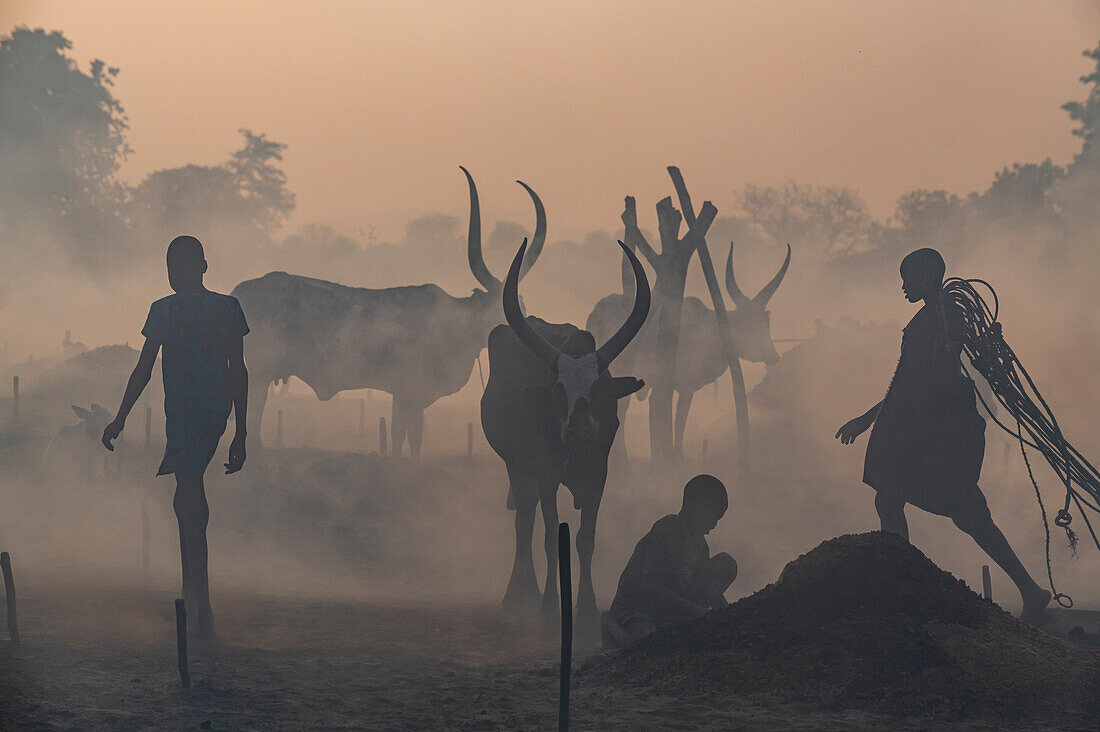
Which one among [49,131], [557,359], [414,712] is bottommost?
[414,712]

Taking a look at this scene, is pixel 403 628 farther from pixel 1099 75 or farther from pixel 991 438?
pixel 1099 75

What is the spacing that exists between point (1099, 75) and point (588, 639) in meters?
24.2

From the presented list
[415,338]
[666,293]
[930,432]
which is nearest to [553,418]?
[930,432]

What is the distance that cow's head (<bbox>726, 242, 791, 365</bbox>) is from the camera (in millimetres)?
21703

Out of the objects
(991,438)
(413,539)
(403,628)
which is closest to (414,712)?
(403,628)

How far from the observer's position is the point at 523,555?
10906mm

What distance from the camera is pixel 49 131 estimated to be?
2934cm

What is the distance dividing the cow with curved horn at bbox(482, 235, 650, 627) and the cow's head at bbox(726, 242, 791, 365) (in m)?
11.2

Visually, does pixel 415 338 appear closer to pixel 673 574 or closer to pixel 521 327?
pixel 521 327

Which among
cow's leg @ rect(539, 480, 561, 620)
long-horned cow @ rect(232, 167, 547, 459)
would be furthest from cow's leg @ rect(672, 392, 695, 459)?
cow's leg @ rect(539, 480, 561, 620)

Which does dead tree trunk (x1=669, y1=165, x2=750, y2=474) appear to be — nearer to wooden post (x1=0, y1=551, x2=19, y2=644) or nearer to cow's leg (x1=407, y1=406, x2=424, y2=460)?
cow's leg (x1=407, y1=406, x2=424, y2=460)

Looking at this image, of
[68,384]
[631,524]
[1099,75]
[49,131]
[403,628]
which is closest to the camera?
[403,628]

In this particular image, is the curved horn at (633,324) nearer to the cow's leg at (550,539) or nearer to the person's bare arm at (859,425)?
the cow's leg at (550,539)

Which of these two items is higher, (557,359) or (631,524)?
(557,359)
